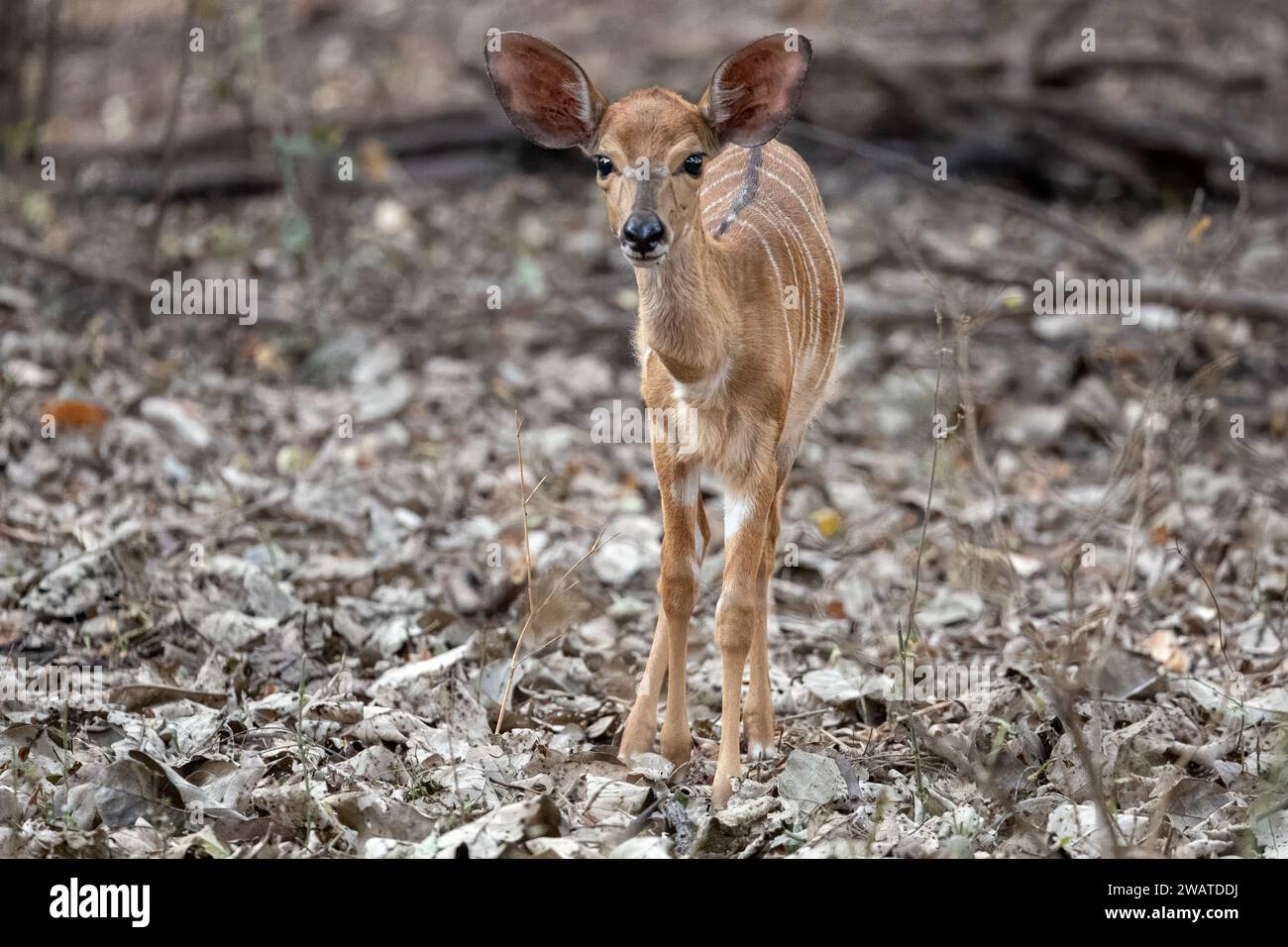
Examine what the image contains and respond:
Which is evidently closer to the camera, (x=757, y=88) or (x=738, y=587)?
(x=757, y=88)

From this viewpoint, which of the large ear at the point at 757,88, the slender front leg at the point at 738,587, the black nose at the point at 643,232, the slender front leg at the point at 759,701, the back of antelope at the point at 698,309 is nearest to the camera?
the black nose at the point at 643,232

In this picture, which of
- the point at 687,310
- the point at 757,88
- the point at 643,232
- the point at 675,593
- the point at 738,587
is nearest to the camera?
the point at 643,232

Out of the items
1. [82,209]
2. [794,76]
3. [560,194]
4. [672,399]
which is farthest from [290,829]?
[560,194]

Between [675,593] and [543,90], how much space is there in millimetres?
1688

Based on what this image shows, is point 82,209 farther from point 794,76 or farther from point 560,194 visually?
point 794,76

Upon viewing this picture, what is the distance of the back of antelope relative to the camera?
4699mm

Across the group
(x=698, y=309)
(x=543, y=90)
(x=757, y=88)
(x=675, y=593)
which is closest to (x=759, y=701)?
(x=675, y=593)

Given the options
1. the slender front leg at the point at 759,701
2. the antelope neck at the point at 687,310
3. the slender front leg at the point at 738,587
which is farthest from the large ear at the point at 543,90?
the slender front leg at the point at 759,701

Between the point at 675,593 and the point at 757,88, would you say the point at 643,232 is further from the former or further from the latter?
the point at 675,593

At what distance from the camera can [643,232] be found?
14.6 ft

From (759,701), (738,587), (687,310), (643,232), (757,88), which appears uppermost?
(757,88)

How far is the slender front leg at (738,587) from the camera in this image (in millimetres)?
5027

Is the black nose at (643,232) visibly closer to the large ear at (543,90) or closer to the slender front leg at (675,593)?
the large ear at (543,90)

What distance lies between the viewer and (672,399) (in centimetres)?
505
